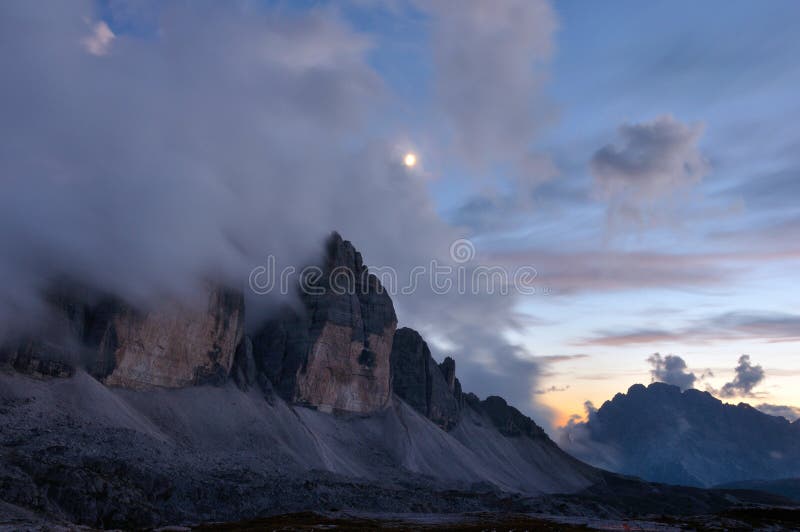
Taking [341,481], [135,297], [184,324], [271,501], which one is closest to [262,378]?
[184,324]

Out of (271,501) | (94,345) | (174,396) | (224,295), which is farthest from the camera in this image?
(224,295)

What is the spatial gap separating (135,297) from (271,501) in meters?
62.0

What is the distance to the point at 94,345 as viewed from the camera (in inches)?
5305

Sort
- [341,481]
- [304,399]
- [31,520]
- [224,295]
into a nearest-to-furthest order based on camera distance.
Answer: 1. [31,520]
2. [341,481]
3. [224,295]
4. [304,399]

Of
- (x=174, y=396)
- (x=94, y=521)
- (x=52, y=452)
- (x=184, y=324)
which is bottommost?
(x=94, y=521)

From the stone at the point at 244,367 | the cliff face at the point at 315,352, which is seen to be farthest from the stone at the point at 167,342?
the cliff face at the point at 315,352

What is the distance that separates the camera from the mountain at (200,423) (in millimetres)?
85500

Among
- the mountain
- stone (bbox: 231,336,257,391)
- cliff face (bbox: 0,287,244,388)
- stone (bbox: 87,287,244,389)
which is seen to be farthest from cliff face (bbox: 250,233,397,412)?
cliff face (bbox: 0,287,244,388)

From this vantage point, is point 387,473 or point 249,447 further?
point 387,473

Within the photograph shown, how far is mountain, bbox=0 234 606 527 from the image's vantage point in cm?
8550

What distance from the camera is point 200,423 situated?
141 m

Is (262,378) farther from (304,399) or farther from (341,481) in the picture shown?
(341,481)

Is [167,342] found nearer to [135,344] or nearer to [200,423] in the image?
[135,344]

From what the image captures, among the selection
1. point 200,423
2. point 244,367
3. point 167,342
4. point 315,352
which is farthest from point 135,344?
point 315,352
